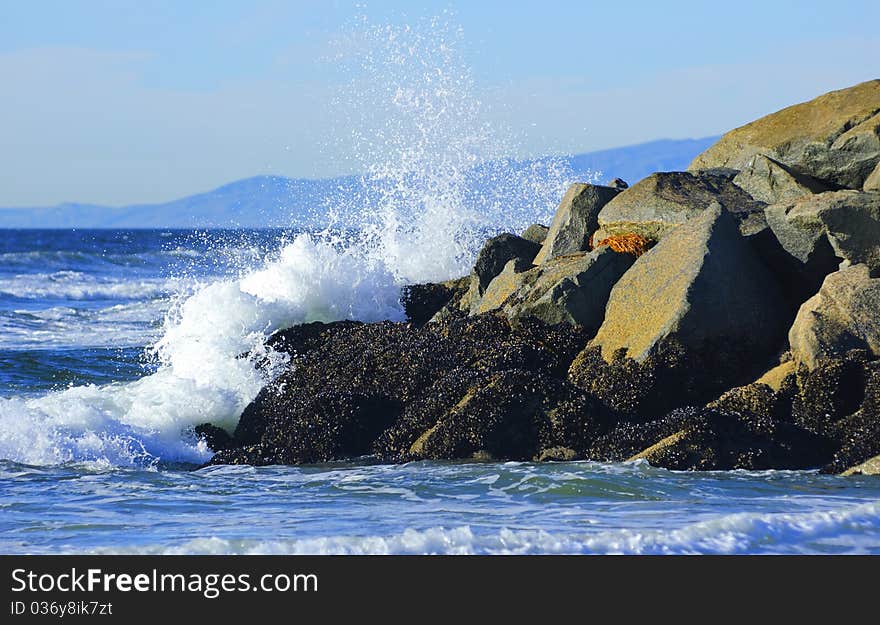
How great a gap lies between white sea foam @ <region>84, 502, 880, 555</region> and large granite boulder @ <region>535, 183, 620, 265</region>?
600cm

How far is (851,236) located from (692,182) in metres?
2.39

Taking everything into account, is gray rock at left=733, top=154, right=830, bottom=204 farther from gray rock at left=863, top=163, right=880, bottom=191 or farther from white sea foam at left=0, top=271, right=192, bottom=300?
white sea foam at left=0, top=271, right=192, bottom=300

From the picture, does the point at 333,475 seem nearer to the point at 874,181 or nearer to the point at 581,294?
the point at 581,294

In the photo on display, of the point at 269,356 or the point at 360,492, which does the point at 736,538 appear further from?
the point at 269,356

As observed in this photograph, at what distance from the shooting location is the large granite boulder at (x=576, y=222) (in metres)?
13.0

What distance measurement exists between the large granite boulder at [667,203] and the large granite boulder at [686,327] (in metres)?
1.21

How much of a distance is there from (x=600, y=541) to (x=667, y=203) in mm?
5849

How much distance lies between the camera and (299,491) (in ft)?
28.8

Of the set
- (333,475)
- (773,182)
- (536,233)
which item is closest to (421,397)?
(333,475)

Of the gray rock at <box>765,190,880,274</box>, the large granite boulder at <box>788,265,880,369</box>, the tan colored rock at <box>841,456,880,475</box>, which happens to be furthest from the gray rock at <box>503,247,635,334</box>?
the tan colored rock at <box>841,456,880,475</box>

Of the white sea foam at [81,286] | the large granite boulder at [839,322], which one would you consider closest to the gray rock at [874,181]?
the large granite boulder at [839,322]

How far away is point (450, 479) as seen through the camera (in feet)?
29.1

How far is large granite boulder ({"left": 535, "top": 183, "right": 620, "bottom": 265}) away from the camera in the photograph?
13.0 m
